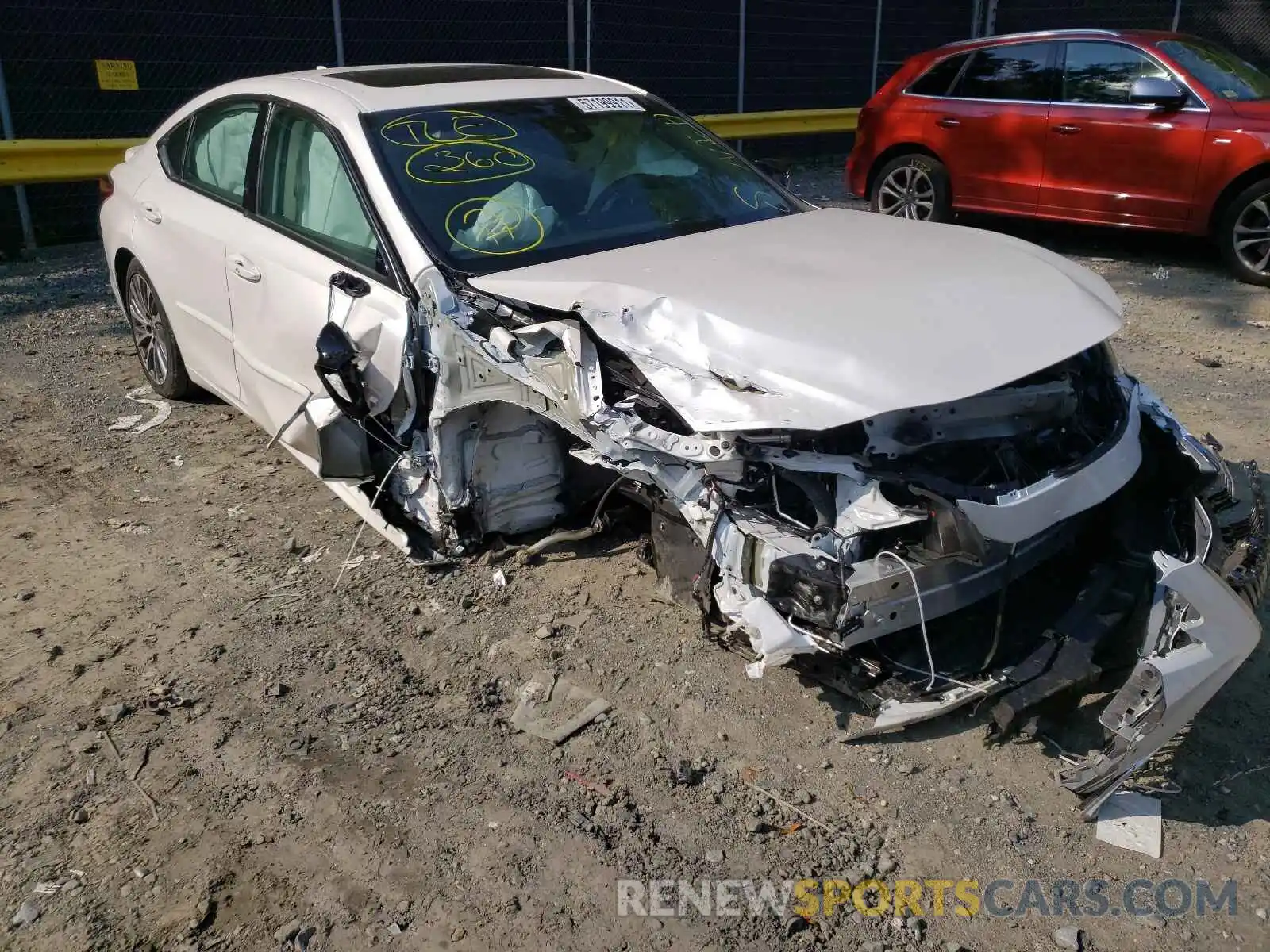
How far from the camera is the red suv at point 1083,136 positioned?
7574mm

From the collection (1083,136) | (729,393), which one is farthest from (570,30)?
(729,393)

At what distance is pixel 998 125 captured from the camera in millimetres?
8688

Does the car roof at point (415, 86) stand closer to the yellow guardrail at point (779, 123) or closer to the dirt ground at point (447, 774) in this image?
the dirt ground at point (447, 774)

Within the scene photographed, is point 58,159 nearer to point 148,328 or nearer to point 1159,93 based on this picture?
point 148,328

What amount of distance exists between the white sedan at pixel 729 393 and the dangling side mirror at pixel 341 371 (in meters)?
0.01

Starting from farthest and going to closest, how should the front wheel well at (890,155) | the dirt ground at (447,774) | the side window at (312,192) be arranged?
the front wheel well at (890,155) → the side window at (312,192) → the dirt ground at (447,774)

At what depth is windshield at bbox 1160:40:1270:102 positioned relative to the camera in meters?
7.76

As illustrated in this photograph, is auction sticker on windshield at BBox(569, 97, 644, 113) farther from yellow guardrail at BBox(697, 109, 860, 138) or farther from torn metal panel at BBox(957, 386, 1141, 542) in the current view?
yellow guardrail at BBox(697, 109, 860, 138)

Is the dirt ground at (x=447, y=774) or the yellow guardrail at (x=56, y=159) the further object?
the yellow guardrail at (x=56, y=159)

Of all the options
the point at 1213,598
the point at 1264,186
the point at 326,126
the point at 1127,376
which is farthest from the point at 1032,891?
the point at 1264,186

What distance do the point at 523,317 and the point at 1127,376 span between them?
2079mm

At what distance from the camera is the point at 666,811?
113 inches

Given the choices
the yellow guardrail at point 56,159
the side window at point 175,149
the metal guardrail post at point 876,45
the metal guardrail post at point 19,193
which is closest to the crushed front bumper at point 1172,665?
the side window at point 175,149

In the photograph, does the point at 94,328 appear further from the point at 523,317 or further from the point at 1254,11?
the point at 1254,11
